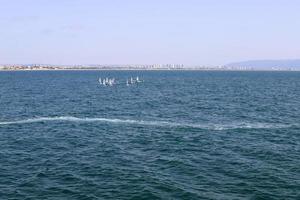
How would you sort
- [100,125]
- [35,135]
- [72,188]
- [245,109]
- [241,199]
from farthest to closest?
[245,109], [100,125], [35,135], [72,188], [241,199]

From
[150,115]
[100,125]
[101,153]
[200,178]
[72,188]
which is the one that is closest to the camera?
[72,188]

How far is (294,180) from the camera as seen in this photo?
47.9 metres

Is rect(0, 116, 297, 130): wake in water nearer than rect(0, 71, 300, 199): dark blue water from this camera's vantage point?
No

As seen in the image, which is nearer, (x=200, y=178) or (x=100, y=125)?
(x=200, y=178)

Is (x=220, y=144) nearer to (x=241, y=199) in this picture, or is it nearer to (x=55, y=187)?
(x=241, y=199)

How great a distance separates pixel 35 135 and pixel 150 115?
32.0 meters

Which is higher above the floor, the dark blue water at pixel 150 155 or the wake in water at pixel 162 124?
the wake in water at pixel 162 124

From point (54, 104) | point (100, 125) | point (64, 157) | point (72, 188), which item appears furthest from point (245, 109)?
point (72, 188)

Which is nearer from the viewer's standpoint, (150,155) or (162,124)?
(150,155)

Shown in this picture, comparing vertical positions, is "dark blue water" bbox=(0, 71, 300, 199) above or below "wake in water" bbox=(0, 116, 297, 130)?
below

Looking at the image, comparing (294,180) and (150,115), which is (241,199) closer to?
(294,180)

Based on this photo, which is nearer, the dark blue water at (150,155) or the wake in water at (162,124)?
the dark blue water at (150,155)

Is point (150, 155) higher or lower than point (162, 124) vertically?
lower

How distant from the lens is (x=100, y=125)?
8350 centimetres
